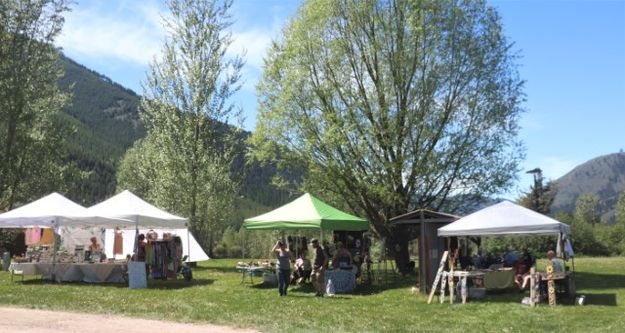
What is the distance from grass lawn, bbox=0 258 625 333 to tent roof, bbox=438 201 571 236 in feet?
5.75

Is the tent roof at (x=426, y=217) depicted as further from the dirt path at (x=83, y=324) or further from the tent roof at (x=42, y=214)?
the tent roof at (x=42, y=214)

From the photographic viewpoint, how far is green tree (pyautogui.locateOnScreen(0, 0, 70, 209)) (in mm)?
28234

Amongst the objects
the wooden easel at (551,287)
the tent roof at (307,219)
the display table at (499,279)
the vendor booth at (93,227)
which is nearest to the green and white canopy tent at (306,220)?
the tent roof at (307,219)

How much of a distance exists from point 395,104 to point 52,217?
1239cm

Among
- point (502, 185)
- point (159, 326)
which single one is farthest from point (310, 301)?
point (502, 185)

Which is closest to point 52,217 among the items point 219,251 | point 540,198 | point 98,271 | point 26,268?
point 26,268

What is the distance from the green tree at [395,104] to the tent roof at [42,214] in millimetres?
7640

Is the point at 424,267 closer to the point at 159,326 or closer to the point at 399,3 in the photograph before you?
the point at 159,326

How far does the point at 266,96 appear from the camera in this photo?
77.8ft

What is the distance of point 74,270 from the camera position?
18.5 m

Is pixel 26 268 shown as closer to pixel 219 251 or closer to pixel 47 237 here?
pixel 47 237

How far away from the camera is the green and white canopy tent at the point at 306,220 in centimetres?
1705

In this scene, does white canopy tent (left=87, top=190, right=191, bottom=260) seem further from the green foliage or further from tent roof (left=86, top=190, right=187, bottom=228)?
the green foliage

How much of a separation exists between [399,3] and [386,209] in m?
7.83
